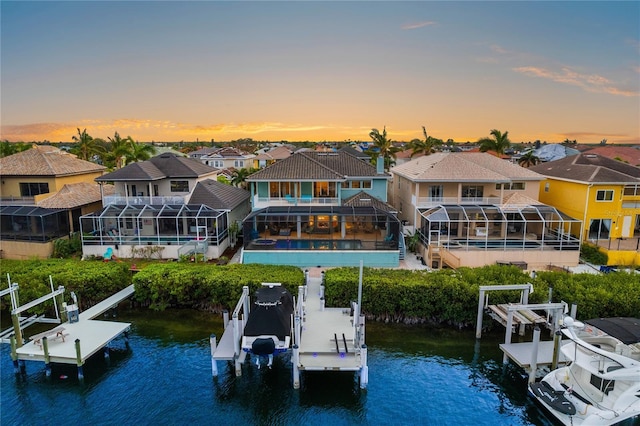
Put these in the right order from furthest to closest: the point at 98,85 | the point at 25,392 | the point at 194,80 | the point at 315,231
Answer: the point at 194,80 < the point at 98,85 < the point at 315,231 < the point at 25,392

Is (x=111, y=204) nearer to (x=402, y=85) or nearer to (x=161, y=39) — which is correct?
(x=161, y=39)

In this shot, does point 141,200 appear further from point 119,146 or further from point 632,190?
point 632,190

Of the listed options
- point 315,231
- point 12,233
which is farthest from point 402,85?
point 12,233

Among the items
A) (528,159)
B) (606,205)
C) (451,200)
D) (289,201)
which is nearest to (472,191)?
(451,200)

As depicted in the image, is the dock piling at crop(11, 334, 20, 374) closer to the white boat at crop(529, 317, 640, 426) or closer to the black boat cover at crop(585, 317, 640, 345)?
the white boat at crop(529, 317, 640, 426)

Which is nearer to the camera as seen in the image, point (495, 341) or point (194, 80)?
point (495, 341)

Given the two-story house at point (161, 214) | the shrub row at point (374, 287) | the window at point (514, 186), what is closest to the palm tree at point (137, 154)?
the two-story house at point (161, 214)
